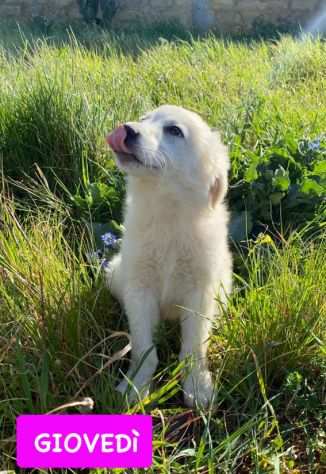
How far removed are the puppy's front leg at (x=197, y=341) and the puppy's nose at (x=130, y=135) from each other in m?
0.64

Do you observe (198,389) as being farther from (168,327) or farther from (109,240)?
(109,240)

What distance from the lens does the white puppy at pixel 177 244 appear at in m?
1.92

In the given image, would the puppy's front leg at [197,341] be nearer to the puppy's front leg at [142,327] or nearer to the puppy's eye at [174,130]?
the puppy's front leg at [142,327]

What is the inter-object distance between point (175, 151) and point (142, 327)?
2.22 ft

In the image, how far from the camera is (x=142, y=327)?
1.98 m

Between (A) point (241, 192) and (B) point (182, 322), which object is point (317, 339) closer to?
(B) point (182, 322)

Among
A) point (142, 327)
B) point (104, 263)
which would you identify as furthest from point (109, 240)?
point (142, 327)

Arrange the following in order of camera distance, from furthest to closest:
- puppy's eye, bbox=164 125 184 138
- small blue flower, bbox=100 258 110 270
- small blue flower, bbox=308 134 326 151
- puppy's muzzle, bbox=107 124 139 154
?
small blue flower, bbox=308 134 326 151, small blue flower, bbox=100 258 110 270, puppy's eye, bbox=164 125 184 138, puppy's muzzle, bbox=107 124 139 154

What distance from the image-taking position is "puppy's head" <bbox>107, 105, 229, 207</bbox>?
178 centimetres

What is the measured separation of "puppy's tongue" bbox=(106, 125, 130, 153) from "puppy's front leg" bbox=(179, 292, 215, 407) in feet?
2.10

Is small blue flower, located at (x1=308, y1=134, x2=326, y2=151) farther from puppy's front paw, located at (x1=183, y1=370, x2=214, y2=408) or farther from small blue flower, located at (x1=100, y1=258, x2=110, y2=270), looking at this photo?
puppy's front paw, located at (x1=183, y1=370, x2=214, y2=408)

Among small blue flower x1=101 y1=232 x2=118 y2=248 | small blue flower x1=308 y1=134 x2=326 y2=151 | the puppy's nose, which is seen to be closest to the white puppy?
the puppy's nose

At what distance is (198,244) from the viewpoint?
2.00m

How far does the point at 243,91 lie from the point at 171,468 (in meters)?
3.57
